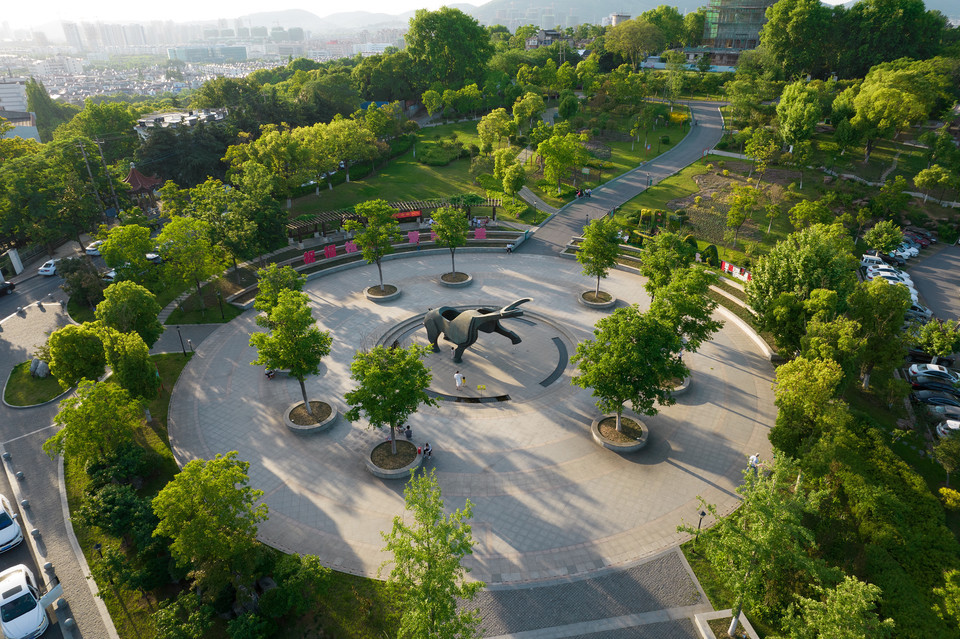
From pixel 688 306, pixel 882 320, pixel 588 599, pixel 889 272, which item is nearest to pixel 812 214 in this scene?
pixel 889 272

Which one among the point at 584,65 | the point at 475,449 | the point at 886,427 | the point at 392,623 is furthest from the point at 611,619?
the point at 584,65

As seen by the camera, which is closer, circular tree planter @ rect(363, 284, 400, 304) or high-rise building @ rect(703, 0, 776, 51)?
circular tree planter @ rect(363, 284, 400, 304)

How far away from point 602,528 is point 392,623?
10.8 meters

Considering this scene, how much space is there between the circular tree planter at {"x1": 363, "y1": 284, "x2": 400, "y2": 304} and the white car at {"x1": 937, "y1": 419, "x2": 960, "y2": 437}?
Answer: 131 feet

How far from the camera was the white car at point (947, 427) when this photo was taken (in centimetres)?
3108

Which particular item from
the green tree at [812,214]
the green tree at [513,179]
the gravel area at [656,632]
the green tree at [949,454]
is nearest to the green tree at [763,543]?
the gravel area at [656,632]

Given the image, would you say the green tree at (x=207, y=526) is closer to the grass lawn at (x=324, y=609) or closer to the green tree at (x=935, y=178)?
the grass lawn at (x=324, y=609)

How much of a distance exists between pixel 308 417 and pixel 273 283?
38.9ft

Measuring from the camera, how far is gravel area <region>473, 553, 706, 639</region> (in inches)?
859

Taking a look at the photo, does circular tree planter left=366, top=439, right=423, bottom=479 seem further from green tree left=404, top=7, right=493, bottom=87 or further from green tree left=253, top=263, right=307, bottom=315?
green tree left=404, top=7, right=493, bottom=87

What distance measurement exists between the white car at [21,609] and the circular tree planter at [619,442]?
27668 mm

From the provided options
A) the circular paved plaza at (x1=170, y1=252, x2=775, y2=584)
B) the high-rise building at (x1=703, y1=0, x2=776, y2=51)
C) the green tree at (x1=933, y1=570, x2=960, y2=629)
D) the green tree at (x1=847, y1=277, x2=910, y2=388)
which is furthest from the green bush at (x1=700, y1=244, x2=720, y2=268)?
the high-rise building at (x1=703, y1=0, x2=776, y2=51)

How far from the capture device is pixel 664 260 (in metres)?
40.0

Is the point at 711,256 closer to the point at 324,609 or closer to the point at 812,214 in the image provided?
the point at 812,214
